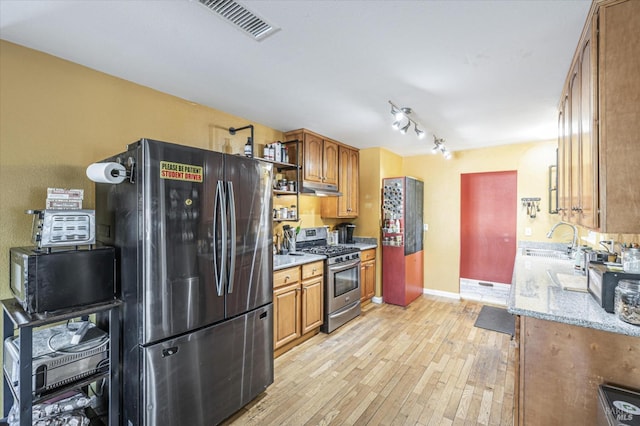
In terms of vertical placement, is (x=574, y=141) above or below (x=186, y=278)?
above

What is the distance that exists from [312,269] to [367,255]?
136 cm

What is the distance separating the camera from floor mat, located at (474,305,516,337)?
3584 millimetres

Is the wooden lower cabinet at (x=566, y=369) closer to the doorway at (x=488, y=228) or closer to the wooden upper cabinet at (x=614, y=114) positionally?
the wooden upper cabinet at (x=614, y=114)

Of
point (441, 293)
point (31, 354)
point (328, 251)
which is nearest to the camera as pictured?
point (31, 354)

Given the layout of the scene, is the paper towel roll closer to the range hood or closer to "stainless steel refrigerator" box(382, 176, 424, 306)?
the range hood

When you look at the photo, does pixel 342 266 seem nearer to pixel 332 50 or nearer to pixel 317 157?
pixel 317 157

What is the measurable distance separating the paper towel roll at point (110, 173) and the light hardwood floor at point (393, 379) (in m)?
1.81

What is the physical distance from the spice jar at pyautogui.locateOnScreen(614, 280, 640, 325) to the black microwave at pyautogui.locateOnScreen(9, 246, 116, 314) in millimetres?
2748

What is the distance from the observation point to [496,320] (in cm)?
387

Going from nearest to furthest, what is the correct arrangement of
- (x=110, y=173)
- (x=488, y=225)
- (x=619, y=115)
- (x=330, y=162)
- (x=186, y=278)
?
(x=619, y=115) → (x=110, y=173) → (x=186, y=278) → (x=330, y=162) → (x=488, y=225)

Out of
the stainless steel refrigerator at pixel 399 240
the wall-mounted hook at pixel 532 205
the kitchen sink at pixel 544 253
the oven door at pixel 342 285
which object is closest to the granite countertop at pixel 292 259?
the oven door at pixel 342 285

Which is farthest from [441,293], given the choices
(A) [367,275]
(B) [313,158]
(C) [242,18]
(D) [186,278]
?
(C) [242,18]

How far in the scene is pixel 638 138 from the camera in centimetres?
127

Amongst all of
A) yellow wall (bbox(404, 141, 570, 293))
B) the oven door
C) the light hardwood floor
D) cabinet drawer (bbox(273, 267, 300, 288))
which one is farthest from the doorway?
cabinet drawer (bbox(273, 267, 300, 288))
